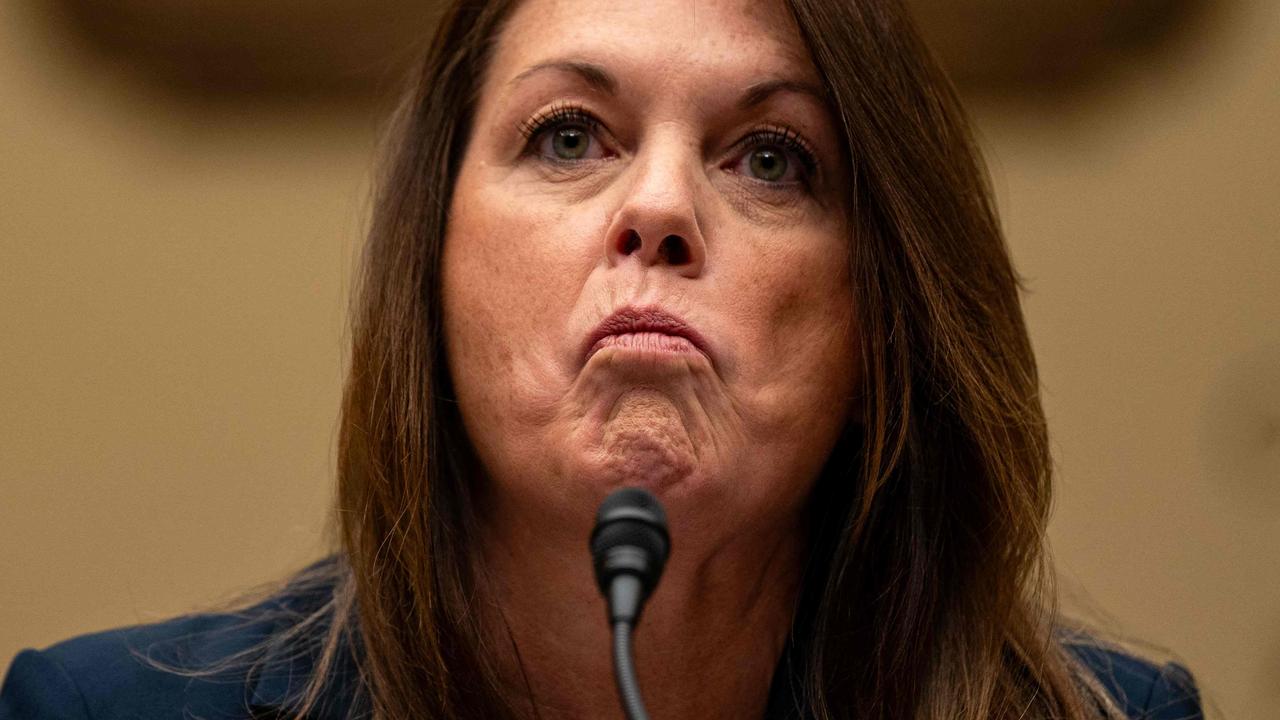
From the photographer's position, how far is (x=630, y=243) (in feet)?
5.11

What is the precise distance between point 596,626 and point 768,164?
57cm

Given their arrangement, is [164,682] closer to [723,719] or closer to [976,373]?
[723,719]

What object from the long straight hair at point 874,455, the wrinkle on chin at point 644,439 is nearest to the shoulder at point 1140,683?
the long straight hair at point 874,455

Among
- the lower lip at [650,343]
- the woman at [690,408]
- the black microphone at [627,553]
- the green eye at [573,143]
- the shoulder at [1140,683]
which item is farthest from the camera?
the shoulder at [1140,683]

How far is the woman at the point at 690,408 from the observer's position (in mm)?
1592

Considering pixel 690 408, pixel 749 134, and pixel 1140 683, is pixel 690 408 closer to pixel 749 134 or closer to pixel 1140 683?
pixel 749 134

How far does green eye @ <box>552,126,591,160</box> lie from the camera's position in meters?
1.70

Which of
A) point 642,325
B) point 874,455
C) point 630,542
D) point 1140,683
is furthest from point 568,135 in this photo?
point 1140,683

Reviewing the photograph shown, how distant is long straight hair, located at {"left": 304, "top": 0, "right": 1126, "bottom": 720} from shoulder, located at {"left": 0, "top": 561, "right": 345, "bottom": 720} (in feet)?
0.34

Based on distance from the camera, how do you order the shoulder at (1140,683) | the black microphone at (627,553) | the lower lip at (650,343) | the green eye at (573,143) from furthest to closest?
the shoulder at (1140,683), the green eye at (573,143), the lower lip at (650,343), the black microphone at (627,553)

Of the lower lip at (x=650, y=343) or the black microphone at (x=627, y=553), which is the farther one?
the lower lip at (x=650, y=343)

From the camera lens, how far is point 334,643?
1.76 meters

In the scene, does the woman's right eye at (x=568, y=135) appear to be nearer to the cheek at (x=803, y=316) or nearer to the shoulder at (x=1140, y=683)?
the cheek at (x=803, y=316)

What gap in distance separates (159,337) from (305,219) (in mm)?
365
